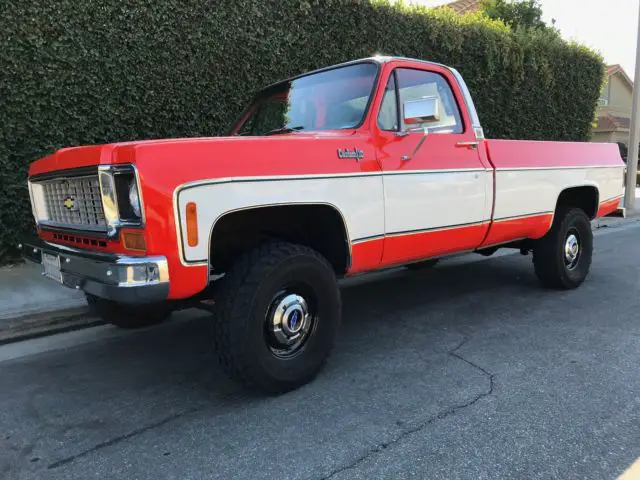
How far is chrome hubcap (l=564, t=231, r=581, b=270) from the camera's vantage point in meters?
5.51

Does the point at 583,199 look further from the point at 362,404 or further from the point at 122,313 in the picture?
the point at 122,313

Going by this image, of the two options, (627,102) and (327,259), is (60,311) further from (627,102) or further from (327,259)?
(627,102)

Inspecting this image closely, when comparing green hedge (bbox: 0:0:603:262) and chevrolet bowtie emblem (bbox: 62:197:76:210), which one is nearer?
chevrolet bowtie emblem (bbox: 62:197:76:210)

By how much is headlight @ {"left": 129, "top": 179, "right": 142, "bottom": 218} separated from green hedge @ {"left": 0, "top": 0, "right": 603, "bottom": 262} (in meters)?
3.68

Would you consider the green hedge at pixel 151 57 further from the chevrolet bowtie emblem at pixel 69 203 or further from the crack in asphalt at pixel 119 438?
the crack in asphalt at pixel 119 438

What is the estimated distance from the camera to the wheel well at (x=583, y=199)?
221 inches

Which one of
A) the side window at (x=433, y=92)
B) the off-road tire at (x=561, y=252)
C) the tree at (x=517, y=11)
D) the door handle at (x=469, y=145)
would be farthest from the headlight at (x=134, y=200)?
the tree at (x=517, y=11)

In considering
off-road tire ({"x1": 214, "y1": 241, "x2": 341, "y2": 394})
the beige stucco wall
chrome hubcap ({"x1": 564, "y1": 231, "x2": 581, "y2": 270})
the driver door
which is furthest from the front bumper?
the beige stucco wall

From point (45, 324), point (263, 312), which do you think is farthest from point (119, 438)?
point (45, 324)

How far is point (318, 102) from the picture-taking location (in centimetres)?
395

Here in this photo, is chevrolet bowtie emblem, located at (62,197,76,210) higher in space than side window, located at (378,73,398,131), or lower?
lower

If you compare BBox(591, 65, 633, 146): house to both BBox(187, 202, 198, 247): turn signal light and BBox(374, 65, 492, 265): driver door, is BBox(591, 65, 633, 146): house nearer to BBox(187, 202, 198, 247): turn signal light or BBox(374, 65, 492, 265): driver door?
BBox(374, 65, 492, 265): driver door

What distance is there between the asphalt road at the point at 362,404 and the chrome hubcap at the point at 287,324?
287 mm

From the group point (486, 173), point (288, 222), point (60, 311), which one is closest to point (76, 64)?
point (60, 311)
